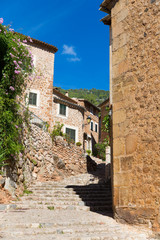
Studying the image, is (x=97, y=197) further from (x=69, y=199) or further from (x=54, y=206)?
(x=54, y=206)

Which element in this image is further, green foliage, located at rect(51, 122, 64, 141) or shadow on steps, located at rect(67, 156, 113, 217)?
green foliage, located at rect(51, 122, 64, 141)

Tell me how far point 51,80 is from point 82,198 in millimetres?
13729

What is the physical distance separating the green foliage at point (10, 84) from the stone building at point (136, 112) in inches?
133

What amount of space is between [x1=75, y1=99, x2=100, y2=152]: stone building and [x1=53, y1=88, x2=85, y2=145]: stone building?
70.7 inches

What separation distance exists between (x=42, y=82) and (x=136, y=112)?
1549cm

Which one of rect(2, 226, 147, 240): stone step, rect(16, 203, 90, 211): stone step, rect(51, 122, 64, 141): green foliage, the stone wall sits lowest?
rect(16, 203, 90, 211): stone step

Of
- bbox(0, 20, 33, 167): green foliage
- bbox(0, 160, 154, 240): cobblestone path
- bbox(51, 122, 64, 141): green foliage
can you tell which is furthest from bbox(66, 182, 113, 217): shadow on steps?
bbox(51, 122, 64, 141): green foliage

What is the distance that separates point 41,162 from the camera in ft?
40.4

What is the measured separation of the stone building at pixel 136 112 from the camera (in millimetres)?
4973

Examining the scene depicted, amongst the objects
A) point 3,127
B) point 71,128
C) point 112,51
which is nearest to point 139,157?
point 112,51

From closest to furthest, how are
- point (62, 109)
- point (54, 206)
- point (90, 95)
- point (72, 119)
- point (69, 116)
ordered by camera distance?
point (54, 206) → point (62, 109) → point (69, 116) → point (72, 119) → point (90, 95)

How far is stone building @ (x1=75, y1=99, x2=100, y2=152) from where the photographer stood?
26812 mm

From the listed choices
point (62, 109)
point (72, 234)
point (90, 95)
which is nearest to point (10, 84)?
point (72, 234)

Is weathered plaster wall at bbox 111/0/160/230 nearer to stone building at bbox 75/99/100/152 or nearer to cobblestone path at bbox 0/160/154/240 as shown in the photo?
cobblestone path at bbox 0/160/154/240
